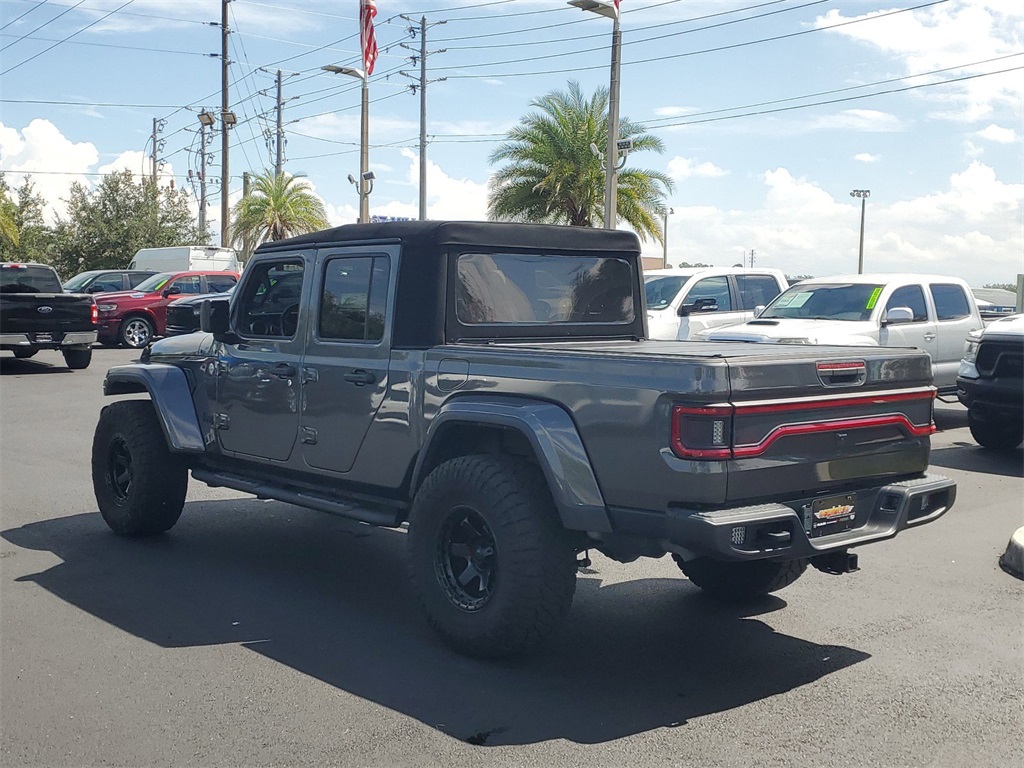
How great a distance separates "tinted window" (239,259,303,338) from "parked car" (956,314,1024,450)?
7.28 meters

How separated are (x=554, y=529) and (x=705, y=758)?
1215 millimetres

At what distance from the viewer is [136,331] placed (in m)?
24.4

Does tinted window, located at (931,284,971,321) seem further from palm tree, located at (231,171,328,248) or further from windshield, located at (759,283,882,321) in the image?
palm tree, located at (231,171,328,248)

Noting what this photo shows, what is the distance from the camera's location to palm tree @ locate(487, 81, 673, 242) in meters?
29.3

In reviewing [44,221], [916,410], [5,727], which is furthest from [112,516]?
[44,221]

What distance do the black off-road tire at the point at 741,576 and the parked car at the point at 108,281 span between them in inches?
881

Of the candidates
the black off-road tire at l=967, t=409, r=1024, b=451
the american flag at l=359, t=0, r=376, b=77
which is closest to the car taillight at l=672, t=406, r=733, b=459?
the black off-road tire at l=967, t=409, r=1024, b=451

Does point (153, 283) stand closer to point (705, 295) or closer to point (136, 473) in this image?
point (705, 295)

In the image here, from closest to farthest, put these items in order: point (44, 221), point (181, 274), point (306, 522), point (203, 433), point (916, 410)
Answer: point (916, 410)
point (203, 433)
point (306, 522)
point (181, 274)
point (44, 221)

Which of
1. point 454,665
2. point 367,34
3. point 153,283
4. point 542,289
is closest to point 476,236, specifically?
point 542,289

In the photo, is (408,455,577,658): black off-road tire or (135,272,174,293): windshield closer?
(408,455,577,658): black off-road tire

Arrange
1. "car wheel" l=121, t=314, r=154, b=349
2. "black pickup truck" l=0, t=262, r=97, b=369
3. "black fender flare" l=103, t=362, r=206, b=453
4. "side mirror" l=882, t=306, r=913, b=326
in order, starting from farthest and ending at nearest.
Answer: "car wheel" l=121, t=314, r=154, b=349, "black pickup truck" l=0, t=262, r=97, b=369, "side mirror" l=882, t=306, r=913, b=326, "black fender flare" l=103, t=362, r=206, b=453

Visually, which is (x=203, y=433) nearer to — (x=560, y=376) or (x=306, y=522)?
(x=306, y=522)

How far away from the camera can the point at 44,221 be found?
56938mm
